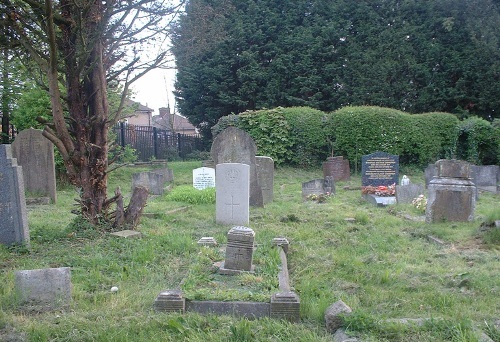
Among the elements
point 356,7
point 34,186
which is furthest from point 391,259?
point 356,7

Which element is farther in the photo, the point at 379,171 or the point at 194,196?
the point at 379,171

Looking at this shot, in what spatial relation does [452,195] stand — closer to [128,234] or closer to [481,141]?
[128,234]

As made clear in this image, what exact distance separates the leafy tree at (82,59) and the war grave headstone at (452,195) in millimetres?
5708

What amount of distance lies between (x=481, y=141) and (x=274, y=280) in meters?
19.7

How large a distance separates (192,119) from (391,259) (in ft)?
77.2

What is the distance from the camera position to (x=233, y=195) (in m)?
8.91

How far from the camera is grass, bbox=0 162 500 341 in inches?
147

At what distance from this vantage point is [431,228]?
8242 millimetres

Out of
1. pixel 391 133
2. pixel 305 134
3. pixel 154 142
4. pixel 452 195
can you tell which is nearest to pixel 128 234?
pixel 452 195

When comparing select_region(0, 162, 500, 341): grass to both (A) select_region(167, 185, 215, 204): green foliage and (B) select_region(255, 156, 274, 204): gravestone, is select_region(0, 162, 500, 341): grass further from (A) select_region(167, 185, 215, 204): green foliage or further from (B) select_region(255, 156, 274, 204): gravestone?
(B) select_region(255, 156, 274, 204): gravestone

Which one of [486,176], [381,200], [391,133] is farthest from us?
[391,133]

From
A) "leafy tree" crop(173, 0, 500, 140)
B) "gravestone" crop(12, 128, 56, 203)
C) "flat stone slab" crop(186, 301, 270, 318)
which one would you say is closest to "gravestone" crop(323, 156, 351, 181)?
"leafy tree" crop(173, 0, 500, 140)

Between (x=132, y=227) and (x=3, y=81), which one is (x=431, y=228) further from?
(x=3, y=81)

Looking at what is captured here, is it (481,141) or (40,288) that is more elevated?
(481,141)
